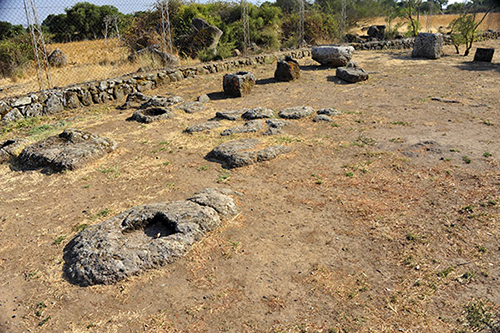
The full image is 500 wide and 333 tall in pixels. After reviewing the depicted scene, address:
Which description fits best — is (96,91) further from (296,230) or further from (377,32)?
(377,32)

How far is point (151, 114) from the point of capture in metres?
8.73

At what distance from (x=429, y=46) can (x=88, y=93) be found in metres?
12.9

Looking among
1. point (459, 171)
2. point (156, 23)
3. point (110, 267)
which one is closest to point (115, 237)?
point (110, 267)

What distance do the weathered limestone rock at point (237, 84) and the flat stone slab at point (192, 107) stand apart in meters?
1.18

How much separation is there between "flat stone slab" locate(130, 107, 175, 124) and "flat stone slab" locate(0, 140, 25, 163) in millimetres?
2460

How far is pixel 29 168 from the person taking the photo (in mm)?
6137

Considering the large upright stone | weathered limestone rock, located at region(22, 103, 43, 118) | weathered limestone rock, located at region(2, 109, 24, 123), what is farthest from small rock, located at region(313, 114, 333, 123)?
the large upright stone

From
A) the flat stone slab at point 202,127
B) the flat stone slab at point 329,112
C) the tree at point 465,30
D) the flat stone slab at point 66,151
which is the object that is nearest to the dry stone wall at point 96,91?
the flat stone slab at point 66,151

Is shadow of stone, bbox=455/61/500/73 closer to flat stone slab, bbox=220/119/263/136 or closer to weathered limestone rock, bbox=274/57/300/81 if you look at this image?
weathered limestone rock, bbox=274/57/300/81

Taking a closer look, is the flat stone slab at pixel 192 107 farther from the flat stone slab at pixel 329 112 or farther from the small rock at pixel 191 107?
the flat stone slab at pixel 329 112

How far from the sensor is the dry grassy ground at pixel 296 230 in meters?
3.05

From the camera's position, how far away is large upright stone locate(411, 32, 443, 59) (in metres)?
14.7

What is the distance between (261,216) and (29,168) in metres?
4.19

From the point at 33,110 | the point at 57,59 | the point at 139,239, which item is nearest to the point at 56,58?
the point at 57,59
